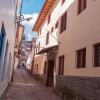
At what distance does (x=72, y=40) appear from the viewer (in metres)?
14.5

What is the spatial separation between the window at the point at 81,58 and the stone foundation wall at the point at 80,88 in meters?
0.67

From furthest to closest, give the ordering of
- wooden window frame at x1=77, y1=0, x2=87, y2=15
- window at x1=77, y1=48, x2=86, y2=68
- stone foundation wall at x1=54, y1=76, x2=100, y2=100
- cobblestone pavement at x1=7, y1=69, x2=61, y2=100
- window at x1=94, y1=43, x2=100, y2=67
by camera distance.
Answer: cobblestone pavement at x1=7, y1=69, x2=61, y2=100
wooden window frame at x1=77, y1=0, x2=87, y2=15
window at x1=77, y1=48, x2=86, y2=68
window at x1=94, y1=43, x2=100, y2=67
stone foundation wall at x1=54, y1=76, x2=100, y2=100

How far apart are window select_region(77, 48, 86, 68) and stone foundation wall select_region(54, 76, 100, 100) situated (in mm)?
674

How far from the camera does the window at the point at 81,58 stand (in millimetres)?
12263

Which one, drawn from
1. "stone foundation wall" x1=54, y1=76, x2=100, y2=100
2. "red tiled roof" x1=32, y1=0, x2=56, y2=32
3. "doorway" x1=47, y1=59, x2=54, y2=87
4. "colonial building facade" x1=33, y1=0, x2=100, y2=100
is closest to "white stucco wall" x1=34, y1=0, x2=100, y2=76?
"colonial building facade" x1=33, y1=0, x2=100, y2=100

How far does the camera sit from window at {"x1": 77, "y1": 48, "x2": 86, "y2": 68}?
40.2 ft

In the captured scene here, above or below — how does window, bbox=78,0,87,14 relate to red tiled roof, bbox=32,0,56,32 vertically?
below

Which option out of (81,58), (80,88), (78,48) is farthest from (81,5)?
(80,88)

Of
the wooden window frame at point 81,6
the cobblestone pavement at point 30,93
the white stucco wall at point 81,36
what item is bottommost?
the cobblestone pavement at point 30,93

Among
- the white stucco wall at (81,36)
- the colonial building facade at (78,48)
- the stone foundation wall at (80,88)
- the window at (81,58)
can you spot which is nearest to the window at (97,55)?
the colonial building facade at (78,48)

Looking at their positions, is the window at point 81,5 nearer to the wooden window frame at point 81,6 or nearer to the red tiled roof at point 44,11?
the wooden window frame at point 81,6

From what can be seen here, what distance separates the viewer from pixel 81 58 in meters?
12.8

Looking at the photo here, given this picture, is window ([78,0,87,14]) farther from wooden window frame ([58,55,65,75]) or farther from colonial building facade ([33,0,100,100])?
wooden window frame ([58,55,65,75])

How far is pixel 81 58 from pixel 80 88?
5.41 ft
